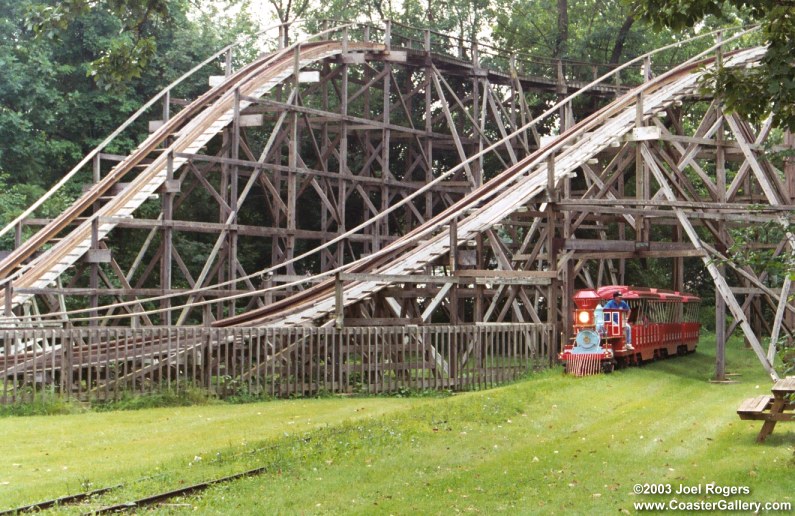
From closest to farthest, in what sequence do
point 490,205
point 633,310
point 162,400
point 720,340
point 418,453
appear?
point 418,453 < point 162,400 < point 720,340 < point 633,310 < point 490,205

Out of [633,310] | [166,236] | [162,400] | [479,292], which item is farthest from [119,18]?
[633,310]

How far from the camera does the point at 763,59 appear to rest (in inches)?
476

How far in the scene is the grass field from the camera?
1051 centimetres

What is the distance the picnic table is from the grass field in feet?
0.77

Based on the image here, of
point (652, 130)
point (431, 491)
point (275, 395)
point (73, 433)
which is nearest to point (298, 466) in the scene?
point (431, 491)

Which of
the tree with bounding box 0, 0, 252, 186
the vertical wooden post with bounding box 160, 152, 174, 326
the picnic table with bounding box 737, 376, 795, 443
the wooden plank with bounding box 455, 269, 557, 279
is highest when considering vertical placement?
the tree with bounding box 0, 0, 252, 186

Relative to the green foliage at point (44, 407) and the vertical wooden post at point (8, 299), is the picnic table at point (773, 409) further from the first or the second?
the vertical wooden post at point (8, 299)

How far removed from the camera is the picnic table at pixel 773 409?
12.9 m

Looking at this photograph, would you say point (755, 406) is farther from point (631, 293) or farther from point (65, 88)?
point (65, 88)

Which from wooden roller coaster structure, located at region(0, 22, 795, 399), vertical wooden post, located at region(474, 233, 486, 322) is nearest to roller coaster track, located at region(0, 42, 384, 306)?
wooden roller coaster structure, located at region(0, 22, 795, 399)

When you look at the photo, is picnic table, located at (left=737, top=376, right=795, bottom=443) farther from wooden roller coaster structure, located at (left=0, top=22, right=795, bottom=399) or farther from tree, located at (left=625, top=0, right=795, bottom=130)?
tree, located at (left=625, top=0, right=795, bottom=130)

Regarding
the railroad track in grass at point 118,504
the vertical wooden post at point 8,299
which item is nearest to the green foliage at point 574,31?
the vertical wooden post at point 8,299

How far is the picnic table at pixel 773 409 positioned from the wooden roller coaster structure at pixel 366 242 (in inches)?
65.3

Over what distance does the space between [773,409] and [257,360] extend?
9.57 meters
